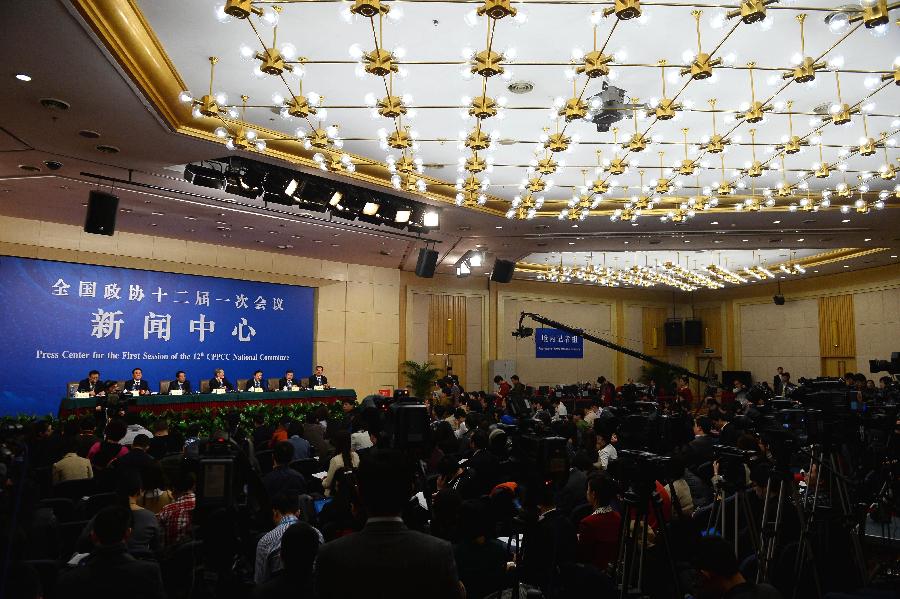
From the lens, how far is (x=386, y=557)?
149 centimetres

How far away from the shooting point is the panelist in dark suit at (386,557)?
1.46 metres


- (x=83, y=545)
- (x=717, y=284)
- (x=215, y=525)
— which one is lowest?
(x=83, y=545)

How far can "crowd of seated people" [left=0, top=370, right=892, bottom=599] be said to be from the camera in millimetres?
1531

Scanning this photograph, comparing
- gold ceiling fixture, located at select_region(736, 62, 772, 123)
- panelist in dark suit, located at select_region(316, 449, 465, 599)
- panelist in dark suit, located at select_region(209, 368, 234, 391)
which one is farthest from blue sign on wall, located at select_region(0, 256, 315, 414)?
panelist in dark suit, located at select_region(316, 449, 465, 599)

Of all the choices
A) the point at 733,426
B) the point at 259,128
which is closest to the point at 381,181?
the point at 259,128

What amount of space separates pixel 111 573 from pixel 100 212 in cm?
717

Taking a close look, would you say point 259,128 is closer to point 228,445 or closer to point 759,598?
point 228,445

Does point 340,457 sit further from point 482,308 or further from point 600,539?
point 482,308

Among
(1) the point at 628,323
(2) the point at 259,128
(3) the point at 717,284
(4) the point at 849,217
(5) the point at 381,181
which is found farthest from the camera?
(1) the point at 628,323

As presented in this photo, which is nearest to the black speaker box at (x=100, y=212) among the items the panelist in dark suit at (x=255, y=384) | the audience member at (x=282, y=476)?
the panelist in dark suit at (x=255, y=384)

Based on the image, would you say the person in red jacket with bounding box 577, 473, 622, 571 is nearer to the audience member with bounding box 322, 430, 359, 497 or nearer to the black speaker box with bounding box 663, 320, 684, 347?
the audience member with bounding box 322, 430, 359, 497

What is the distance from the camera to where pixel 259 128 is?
6949 mm

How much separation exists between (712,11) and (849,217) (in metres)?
7.37

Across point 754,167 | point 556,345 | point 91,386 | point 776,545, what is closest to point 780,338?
point 556,345
